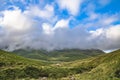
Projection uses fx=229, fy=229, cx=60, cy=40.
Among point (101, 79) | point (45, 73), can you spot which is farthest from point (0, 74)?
point (101, 79)

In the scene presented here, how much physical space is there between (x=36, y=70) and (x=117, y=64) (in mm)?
33132

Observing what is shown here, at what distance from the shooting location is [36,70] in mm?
93750

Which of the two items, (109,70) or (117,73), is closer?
(117,73)

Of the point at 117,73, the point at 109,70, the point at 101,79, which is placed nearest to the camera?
the point at 101,79

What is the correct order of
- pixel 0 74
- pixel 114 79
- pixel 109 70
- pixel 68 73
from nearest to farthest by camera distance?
pixel 114 79, pixel 109 70, pixel 0 74, pixel 68 73

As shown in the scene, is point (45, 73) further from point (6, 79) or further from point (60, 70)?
point (6, 79)

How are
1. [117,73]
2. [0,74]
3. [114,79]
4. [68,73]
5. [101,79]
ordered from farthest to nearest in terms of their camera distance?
[68,73]
[0,74]
[117,73]
[101,79]
[114,79]

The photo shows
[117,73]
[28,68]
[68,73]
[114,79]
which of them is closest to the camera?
[114,79]

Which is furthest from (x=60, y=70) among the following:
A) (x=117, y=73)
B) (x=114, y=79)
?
(x=114, y=79)

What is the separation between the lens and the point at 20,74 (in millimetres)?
85875

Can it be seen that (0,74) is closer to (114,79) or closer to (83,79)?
(83,79)

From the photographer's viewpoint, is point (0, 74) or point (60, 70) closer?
point (0, 74)

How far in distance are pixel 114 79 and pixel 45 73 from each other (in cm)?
3821

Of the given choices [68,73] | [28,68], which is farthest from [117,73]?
[28,68]
